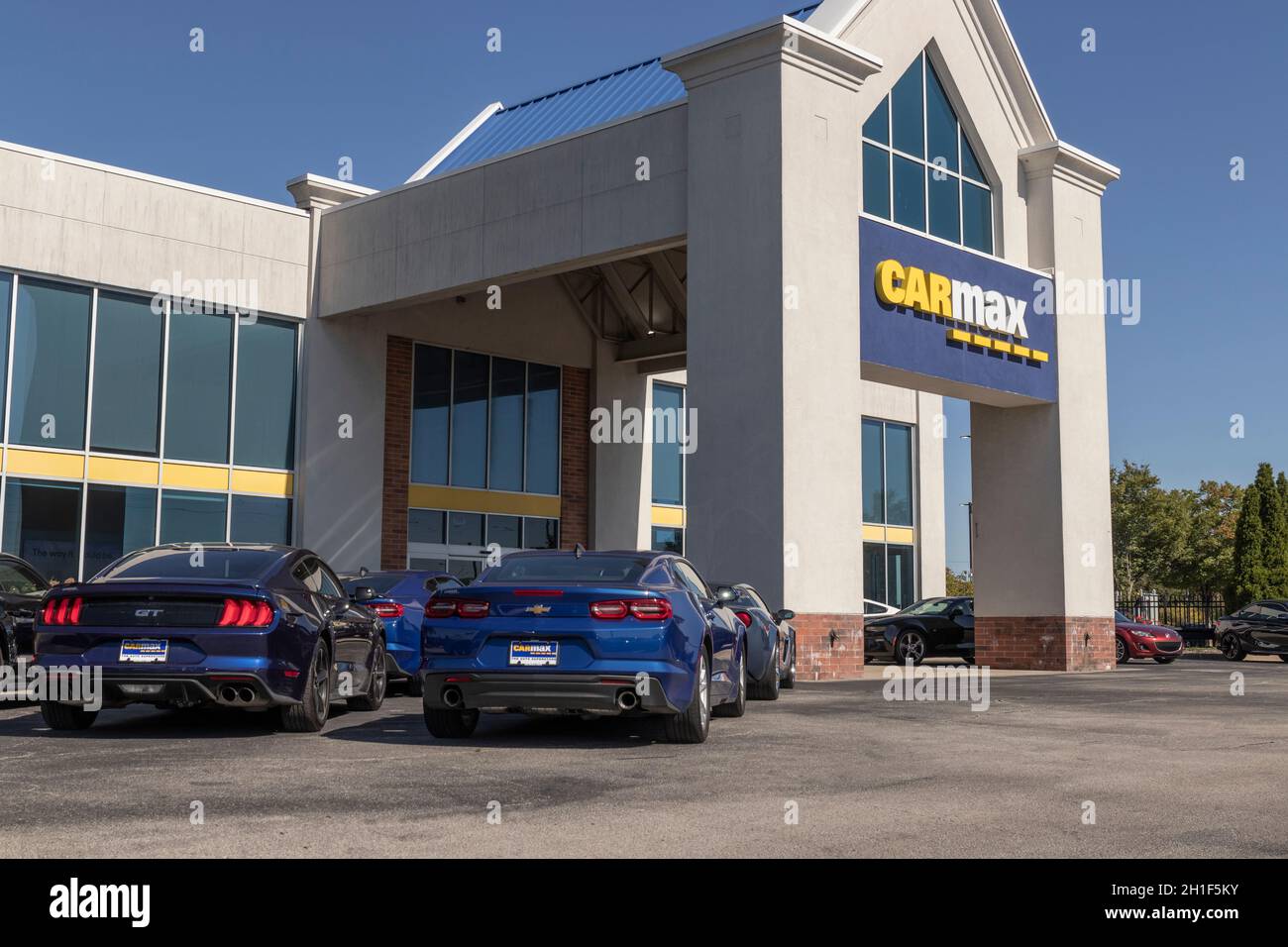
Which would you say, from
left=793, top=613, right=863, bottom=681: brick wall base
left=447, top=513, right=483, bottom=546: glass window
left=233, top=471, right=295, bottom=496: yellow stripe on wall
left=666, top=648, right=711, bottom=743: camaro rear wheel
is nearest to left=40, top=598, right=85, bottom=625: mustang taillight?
left=666, top=648, right=711, bottom=743: camaro rear wheel

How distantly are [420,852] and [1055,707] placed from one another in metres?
11.3

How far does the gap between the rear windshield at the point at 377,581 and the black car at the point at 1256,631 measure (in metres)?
25.3

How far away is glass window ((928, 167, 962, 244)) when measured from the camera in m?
25.7

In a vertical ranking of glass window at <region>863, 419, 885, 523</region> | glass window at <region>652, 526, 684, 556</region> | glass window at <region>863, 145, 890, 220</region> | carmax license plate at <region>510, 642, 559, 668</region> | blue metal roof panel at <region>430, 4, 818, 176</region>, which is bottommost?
carmax license plate at <region>510, 642, 559, 668</region>

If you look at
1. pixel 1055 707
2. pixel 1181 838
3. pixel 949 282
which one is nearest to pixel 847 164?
pixel 949 282

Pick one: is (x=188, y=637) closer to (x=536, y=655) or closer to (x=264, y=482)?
(x=536, y=655)

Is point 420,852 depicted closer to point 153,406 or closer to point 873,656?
point 153,406

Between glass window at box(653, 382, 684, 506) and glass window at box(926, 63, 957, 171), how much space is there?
10.9m

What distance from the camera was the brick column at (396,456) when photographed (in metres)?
29.0

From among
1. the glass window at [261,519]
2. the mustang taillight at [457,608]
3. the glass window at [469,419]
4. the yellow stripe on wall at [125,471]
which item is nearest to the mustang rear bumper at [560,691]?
the mustang taillight at [457,608]

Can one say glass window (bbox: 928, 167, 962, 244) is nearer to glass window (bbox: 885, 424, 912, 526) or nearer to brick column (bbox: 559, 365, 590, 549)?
brick column (bbox: 559, 365, 590, 549)

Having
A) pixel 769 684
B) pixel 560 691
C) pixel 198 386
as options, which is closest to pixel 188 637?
pixel 560 691

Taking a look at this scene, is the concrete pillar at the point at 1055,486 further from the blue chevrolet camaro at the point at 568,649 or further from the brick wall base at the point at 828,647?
the blue chevrolet camaro at the point at 568,649
